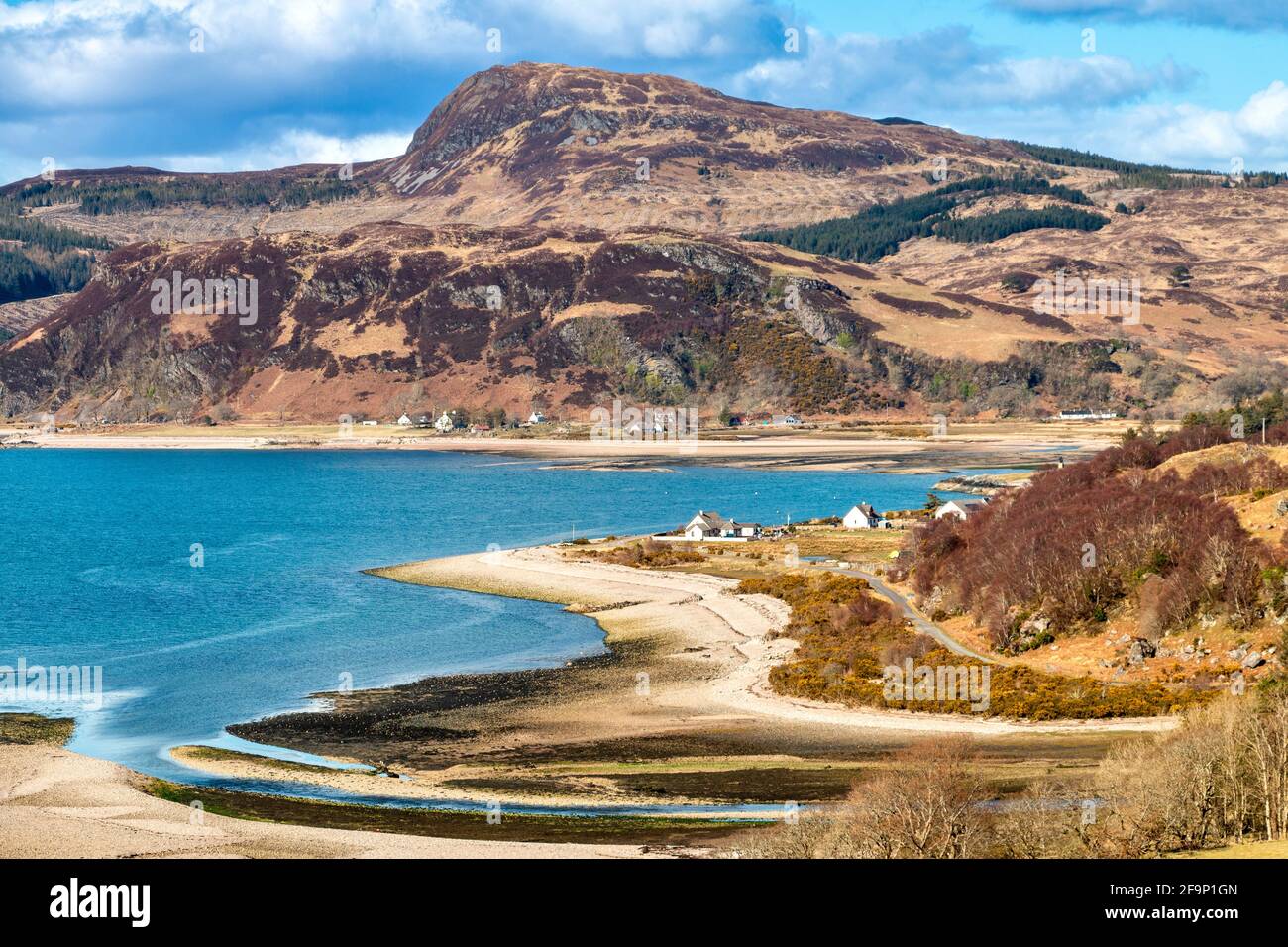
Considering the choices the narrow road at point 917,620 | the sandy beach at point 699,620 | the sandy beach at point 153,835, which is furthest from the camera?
the narrow road at point 917,620

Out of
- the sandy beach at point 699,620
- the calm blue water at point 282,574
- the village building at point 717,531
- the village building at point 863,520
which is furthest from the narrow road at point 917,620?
the village building at point 863,520

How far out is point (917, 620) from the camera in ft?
227

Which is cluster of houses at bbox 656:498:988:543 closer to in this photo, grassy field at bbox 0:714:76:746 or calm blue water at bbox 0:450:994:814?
calm blue water at bbox 0:450:994:814

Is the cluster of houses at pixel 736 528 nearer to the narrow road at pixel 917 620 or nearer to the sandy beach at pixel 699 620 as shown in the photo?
the sandy beach at pixel 699 620

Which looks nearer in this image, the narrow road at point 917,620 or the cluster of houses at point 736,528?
the narrow road at point 917,620

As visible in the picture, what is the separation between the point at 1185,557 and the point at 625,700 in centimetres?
2471

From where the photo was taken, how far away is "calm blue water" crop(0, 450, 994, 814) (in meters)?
63.5

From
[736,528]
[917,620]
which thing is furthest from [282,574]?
[917,620]

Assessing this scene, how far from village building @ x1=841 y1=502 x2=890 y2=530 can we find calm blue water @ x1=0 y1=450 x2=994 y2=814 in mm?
14248

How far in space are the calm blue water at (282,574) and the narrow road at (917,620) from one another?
53.2 ft

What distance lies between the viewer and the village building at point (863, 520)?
111 m

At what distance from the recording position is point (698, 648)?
6806cm
